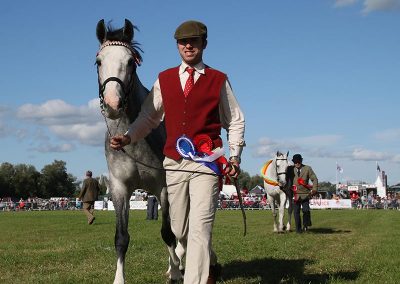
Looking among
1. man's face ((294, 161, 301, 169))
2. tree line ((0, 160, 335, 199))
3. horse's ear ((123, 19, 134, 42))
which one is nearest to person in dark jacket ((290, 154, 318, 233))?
man's face ((294, 161, 301, 169))

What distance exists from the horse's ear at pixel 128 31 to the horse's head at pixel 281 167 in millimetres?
12694

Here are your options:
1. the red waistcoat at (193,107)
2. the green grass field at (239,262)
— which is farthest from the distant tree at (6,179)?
the red waistcoat at (193,107)

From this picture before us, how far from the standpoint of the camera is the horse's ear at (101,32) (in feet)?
21.7

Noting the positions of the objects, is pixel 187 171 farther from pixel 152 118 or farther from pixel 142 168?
pixel 142 168

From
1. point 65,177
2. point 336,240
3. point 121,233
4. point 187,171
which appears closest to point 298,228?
point 336,240

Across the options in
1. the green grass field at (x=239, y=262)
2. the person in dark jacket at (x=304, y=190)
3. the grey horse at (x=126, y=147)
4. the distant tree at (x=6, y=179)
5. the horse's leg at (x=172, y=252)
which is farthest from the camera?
the distant tree at (x=6, y=179)

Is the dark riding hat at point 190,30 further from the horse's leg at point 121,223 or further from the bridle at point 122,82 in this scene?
the horse's leg at point 121,223

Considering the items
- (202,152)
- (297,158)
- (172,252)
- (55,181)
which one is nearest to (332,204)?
(297,158)

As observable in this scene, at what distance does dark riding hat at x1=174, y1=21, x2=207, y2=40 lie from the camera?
551 cm

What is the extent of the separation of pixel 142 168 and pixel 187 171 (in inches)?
55.5

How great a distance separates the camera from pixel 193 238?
17.1 ft

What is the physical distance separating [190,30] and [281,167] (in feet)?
45.3

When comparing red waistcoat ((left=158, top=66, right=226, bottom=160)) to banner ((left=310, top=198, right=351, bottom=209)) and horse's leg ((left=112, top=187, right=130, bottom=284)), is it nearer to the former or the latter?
horse's leg ((left=112, top=187, right=130, bottom=284))

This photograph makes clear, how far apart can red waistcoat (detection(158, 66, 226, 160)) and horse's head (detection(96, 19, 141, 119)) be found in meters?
0.48
